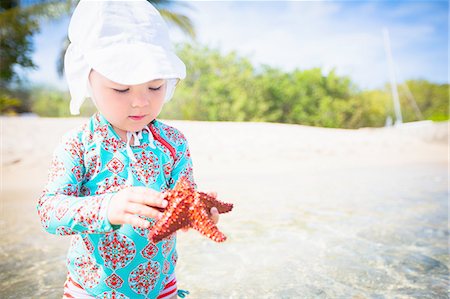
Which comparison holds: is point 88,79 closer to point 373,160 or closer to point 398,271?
point 398,271

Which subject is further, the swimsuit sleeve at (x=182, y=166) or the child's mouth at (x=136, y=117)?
the swimsuit sleeve at (x=182, y=166)

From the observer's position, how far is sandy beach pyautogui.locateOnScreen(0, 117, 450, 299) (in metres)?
3.54

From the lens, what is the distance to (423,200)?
285 inches

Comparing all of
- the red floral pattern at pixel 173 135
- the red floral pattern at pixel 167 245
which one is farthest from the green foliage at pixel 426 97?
the red floral pattern at pixel 167 245

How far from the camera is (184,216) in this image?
1.32m

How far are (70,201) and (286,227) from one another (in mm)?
4248

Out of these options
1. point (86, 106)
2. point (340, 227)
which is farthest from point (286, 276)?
point (86, 106)

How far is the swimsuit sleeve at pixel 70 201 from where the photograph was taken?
1317mm

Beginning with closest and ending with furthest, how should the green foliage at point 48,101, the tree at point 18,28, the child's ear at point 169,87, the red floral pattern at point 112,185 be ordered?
1. the red floral pattern at point 112,185
2. the child's ear at point 169,87
3. the tree at point 18,28
4. the green foliage at point 48,101

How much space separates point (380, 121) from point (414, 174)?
861 inches

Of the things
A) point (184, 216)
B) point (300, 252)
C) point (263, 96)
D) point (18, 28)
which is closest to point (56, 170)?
point (184, 216)

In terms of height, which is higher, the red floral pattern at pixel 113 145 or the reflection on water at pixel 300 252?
the red floral pattern at pixel 113 145

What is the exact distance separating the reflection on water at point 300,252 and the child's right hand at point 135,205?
7.26 ft

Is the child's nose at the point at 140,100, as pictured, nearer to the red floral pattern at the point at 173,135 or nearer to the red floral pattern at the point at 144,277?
the red floral pattern at the point at 173,135
